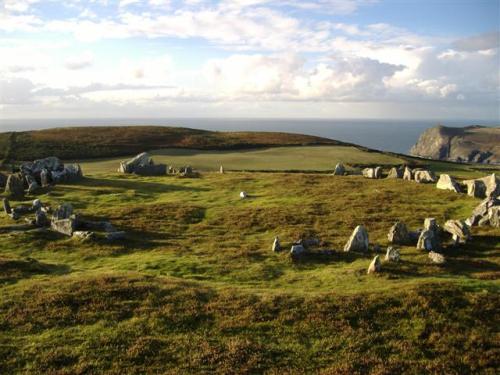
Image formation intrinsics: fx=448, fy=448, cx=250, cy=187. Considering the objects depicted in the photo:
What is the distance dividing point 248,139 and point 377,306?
374 feet

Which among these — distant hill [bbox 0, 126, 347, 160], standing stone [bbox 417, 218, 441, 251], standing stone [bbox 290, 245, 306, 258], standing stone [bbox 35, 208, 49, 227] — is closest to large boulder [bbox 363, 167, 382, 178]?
standing stone [bbox 417, 218, 441, 251]

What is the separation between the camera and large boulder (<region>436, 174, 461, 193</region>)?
51938 millimetres

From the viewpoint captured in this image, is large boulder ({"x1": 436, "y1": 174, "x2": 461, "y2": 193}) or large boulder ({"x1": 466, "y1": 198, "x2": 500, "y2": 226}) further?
large boulder ({"x1": 436, "y1": 174, "x2": 461, "y2": 193})

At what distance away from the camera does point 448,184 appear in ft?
175

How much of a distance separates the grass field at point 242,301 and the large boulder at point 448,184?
389 inches

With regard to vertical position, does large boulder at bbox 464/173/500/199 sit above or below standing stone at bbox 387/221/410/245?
above

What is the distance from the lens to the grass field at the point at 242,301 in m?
18.6

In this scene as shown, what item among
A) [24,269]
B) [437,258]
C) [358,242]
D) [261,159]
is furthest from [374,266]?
[261,159]

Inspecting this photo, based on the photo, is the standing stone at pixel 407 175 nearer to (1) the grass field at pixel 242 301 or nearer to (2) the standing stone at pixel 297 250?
(1) the grass field at pixel 242 301

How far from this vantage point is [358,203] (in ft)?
153

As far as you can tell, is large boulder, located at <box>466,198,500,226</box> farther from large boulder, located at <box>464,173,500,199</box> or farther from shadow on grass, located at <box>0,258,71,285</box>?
shadow on grass, located at <box>0,258,71,285</box>

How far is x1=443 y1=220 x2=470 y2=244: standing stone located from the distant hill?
3423 inches

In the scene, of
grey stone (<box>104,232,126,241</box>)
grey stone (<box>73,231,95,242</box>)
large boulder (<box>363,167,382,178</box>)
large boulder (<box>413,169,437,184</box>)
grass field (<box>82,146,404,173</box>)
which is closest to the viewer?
grey stone (<box>73,231,95,242</box>)

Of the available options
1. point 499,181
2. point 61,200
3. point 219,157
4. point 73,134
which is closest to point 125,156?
point 219,157
